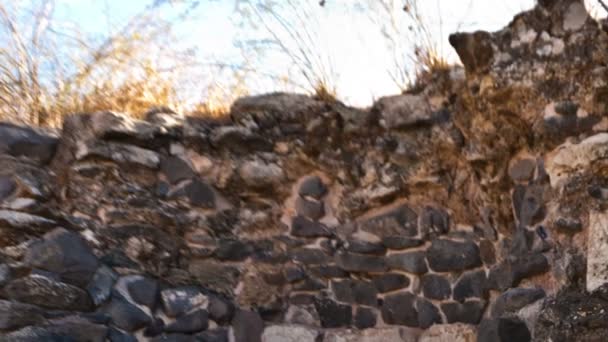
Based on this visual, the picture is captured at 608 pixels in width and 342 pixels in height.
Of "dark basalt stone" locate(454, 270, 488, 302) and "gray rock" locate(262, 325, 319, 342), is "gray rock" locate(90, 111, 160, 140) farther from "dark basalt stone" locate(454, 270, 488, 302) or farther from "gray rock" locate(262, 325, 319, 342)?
"dark basalt stone" locate(454, 270, 488, 302)

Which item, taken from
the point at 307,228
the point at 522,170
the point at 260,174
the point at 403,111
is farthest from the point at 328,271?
the point at 522,170

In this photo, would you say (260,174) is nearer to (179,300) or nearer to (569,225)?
(179,300)

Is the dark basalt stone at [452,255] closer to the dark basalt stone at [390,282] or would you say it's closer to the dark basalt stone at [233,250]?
the dark basalt stone at [390,282]

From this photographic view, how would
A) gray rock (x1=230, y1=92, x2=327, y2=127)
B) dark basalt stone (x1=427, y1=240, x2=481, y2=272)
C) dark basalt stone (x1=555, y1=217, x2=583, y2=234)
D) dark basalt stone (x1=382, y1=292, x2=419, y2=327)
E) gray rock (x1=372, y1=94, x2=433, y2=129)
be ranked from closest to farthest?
dark basalt stone (x1=555, y1=217, x2=583, y2=234) < dark basalt stone (x1=427, y1=240, x2=481, y2=272) < dark basalt stone (x1=382, y1=292, x2=419, y2=327) < gray rock (x1=372, y1=94, x2=433, y2=129) < gray rock (x1=230, y1=92, x2=327, y2=127)

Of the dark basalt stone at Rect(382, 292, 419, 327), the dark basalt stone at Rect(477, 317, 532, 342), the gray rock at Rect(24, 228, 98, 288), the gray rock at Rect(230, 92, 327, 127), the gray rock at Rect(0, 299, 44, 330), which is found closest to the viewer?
the dark basalt stone at Rect(477, 317, 532, 342)

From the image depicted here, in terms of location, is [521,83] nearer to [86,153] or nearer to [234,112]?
[234,112]

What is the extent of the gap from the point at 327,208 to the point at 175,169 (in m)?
0.73

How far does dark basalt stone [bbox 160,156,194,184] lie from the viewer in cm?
344

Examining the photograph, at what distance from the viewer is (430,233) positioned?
3.23 meters

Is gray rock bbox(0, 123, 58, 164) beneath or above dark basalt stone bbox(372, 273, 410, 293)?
above

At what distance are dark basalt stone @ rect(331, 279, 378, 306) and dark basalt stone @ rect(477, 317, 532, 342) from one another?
2.11ft

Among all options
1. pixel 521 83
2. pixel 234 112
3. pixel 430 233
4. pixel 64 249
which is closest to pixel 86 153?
pixel 64 249

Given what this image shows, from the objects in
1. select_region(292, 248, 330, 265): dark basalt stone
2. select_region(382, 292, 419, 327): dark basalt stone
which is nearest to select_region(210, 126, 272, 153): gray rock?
select_region(292, 248, 330, 265): dark basalt stone

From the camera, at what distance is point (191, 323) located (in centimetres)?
323
